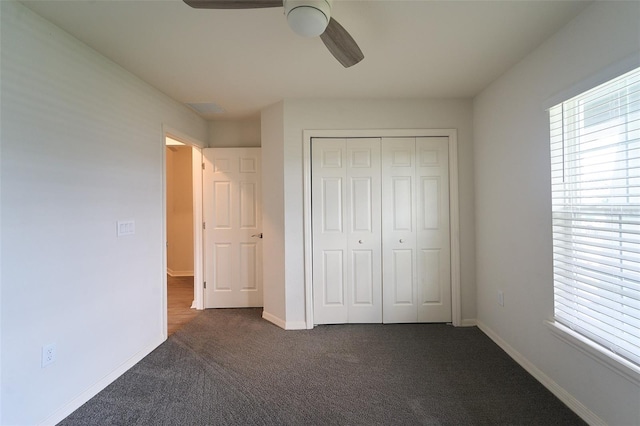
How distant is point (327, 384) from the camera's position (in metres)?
1.88

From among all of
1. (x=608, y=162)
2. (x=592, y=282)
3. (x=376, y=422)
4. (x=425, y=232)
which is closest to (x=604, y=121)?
(x=608, y=162)

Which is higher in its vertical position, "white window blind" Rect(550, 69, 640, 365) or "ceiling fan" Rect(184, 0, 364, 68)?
"ceiling fan" Rect(184, 0, 364, 68)

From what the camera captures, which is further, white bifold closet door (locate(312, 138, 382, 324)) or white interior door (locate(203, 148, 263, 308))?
white interior door (locate(203, 148, 263, 308))

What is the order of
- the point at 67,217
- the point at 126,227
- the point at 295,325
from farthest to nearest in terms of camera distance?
the point at 295,325
the point at 126,227
the point at 67,217

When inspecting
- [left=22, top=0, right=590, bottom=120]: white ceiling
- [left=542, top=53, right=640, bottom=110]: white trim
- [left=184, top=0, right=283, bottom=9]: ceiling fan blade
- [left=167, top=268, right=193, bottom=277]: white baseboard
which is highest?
[left=22, top=0, right=590, bottom=120]: white ceiling

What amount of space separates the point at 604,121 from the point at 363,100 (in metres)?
1.84

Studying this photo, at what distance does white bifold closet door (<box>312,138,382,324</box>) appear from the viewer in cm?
277

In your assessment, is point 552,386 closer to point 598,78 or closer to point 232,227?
point 598,78

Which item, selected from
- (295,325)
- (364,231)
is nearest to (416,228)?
(364,231)

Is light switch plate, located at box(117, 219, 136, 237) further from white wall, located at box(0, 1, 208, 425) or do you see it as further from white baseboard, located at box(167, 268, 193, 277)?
white baseboard, located at box(167, 268, 193, 277)

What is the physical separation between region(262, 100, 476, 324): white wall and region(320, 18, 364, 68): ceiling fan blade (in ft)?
3.84

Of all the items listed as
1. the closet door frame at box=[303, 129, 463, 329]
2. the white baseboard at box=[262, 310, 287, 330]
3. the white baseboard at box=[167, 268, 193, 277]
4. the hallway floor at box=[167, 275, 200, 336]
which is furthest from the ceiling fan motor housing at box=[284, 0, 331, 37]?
the white baseboard at box=[167, 268, 193, 277]

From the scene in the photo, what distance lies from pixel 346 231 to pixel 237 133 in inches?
76.1

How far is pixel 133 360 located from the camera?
2.14 metres
